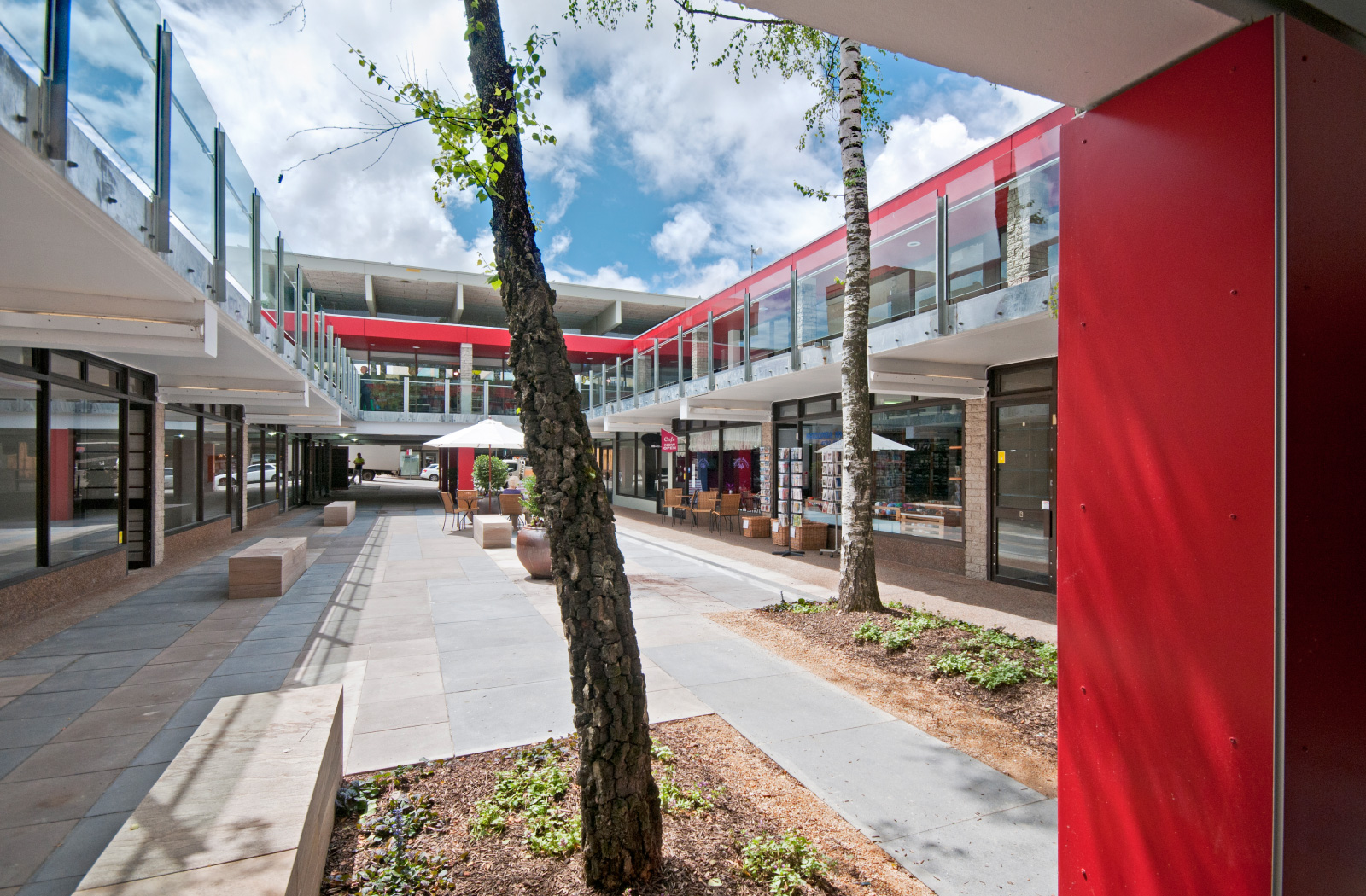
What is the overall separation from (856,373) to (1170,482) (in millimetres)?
5092

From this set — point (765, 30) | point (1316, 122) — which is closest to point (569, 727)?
point (1316, 122)

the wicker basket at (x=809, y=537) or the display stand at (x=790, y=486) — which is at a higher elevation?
the display stand at (x=790, y=486)

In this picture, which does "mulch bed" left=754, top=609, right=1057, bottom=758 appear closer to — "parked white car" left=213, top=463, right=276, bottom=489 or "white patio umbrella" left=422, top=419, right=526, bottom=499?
"white patio umbrella" left=422, top=419, right=526, bottom=499

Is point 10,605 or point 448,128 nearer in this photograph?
point 448,128

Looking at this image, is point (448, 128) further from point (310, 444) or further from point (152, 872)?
point (310, 444)

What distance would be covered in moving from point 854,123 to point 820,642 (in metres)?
4.91

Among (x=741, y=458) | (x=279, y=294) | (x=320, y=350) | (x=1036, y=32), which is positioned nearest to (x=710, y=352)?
(x=741, y=458)

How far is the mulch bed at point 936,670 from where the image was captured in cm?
423

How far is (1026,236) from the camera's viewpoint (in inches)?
250

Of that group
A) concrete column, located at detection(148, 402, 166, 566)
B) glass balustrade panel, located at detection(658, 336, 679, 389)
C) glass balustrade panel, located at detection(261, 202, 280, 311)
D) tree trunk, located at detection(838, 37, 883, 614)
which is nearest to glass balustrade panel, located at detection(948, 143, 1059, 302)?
tree trunk, located at detection(838, 37, 883, 614)

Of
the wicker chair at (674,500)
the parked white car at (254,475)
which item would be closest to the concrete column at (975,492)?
the wicker chair at (674,500)

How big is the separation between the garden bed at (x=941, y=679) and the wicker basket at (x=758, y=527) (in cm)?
759

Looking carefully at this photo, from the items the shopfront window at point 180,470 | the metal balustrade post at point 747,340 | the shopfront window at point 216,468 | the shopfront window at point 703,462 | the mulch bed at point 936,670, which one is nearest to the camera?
the mulch bed at point 936,670

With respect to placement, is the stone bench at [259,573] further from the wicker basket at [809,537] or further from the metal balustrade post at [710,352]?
the wicker basket at [809,537]
